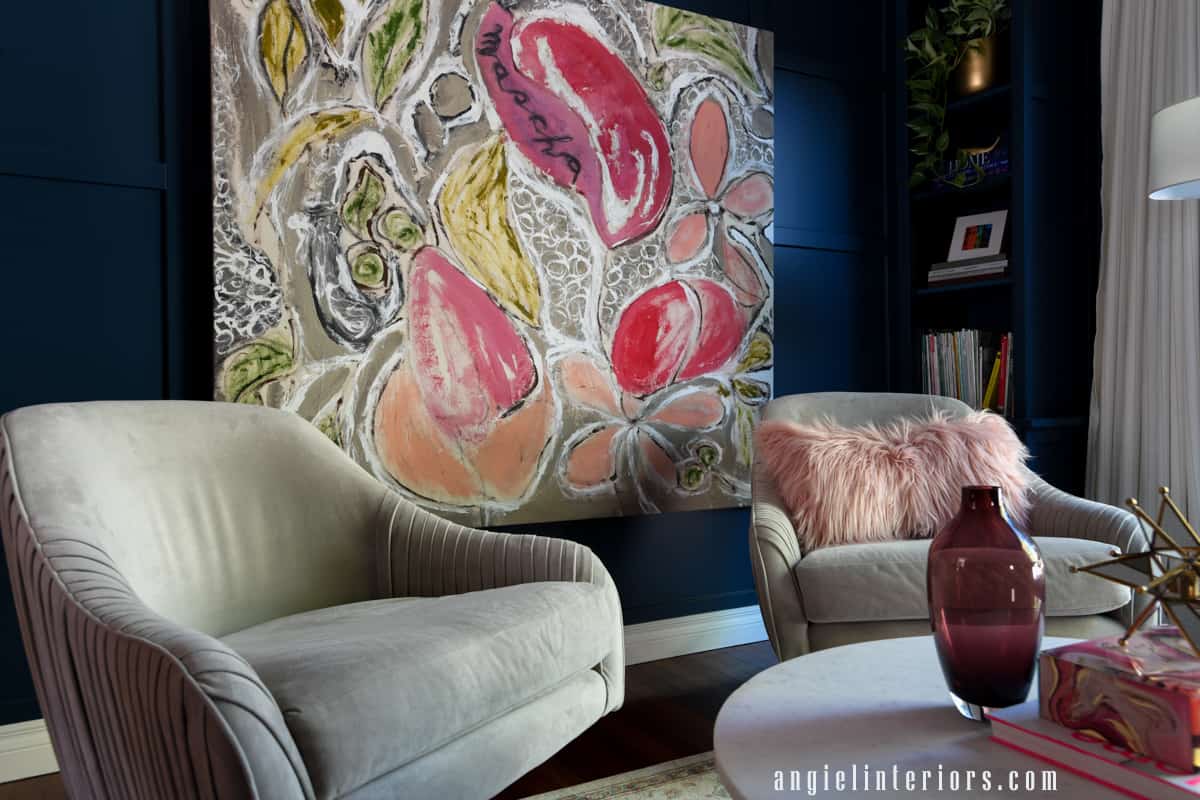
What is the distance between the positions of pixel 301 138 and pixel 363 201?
0.70 ft

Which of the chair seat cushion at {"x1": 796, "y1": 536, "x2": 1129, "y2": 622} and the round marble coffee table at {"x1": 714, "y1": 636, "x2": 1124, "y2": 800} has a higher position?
the round marble coffee table at {"x1": 714, "y1": 636, "x2": 1124, "y2": 800}

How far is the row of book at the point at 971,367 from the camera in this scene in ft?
10.2

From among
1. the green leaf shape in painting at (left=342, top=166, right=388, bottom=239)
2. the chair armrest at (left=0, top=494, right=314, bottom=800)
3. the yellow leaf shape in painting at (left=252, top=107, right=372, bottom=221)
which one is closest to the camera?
the chair armrest at (left=0, top=494, right=314, bottom=800)

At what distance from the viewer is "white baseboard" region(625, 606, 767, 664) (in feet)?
9.44

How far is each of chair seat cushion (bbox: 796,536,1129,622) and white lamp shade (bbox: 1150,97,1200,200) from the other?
34.9 inches

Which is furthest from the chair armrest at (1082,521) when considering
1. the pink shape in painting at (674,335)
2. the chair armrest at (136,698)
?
the chair armrest at (136,698)

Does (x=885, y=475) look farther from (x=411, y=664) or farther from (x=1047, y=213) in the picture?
(x=411, y=664)

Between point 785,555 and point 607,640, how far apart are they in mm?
639

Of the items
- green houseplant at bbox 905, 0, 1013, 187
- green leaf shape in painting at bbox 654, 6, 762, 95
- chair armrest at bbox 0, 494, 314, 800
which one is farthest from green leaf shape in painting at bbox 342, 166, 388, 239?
green houseplant at bbox 905, 0, 1013, 187

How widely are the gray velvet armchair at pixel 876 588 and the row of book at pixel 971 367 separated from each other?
95cm

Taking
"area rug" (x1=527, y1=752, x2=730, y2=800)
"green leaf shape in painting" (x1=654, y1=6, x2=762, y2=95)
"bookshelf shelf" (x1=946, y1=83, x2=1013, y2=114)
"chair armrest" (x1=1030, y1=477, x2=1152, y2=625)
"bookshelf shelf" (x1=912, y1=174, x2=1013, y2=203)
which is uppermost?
"green leaf shape in painting" (x1=654, y1=6, x2=762, y2=95)

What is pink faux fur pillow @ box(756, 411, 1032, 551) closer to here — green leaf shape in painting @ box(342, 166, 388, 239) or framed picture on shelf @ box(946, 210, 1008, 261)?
framed picture on shelf @ box(946, 210, 1008, 261)

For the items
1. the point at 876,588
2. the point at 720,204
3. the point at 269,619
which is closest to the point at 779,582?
the point at 876,588

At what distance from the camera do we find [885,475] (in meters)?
2.36
